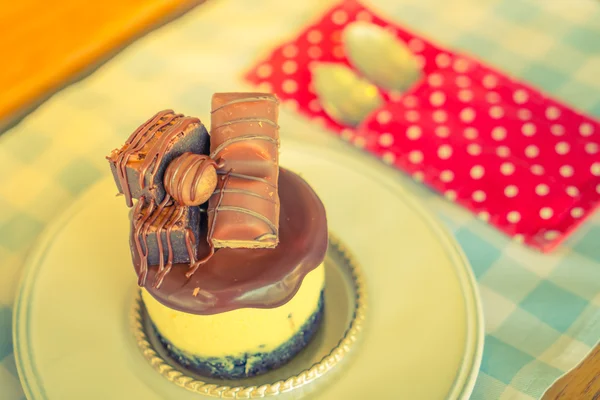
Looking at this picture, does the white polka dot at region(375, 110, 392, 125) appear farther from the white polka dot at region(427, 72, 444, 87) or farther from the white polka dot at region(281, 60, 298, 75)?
the white polka dot at region(281, 60, 298, 75)

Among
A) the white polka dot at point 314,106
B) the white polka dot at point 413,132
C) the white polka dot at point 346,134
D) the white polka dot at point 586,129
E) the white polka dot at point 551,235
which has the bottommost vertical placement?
the white polka dot at point 314,106

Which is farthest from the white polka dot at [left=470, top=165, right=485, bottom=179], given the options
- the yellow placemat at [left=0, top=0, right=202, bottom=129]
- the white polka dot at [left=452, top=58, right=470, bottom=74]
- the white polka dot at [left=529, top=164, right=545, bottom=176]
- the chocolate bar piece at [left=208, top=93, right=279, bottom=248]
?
the yellow placemat at [left=0, top=0, right=202, bottom=129]

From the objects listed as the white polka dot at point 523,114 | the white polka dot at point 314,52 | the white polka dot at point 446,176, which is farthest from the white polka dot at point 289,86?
the white polka dot at point 523,114

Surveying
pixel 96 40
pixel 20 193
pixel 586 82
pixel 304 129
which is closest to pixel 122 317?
pixel 20 193

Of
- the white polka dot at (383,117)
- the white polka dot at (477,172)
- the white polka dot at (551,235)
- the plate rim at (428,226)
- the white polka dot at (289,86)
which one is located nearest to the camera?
the plate rim at (428,226)

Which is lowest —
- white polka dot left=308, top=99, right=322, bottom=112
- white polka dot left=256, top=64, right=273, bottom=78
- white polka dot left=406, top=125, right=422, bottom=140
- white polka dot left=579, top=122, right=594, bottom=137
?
white polka dot left=256, top=64, right=273, bottom=78

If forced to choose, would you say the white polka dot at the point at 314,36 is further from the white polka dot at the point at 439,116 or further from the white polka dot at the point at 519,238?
the white polka dot at the point at 519,238

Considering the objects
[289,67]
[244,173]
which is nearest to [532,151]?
[289,67]

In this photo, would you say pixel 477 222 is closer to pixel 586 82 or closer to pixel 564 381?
pixel 564 381
